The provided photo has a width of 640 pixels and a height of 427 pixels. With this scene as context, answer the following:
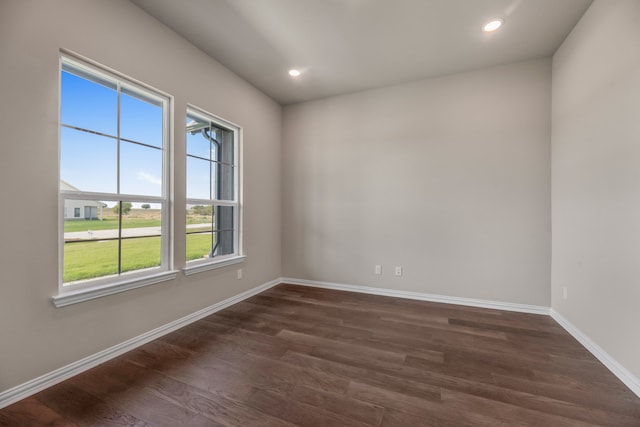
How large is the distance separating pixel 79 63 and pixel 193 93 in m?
0.93

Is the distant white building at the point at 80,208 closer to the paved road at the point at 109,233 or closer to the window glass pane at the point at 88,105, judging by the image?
the paved road at the point at 109,233

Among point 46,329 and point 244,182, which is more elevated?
point 244,182

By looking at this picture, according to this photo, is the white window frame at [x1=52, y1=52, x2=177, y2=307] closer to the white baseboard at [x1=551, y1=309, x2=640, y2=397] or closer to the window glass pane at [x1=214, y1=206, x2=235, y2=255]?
the window glass pane at [x1=214, y1=206, x2=235, y2=255]

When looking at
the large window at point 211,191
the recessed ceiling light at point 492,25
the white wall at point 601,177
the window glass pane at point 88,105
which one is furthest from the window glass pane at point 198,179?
the white wall at point 601,177

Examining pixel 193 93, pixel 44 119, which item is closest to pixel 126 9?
pixel 193 93

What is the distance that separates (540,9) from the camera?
84.7 inches

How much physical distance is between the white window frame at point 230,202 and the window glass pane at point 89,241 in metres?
0.64

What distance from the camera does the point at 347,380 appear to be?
1.73 meters

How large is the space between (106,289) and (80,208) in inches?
24.9

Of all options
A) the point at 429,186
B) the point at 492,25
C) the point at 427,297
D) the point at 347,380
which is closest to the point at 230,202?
the point at 347,380

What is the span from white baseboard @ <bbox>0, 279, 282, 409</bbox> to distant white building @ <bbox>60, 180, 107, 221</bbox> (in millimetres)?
1024

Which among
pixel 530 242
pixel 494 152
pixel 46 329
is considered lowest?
pixel 46 329

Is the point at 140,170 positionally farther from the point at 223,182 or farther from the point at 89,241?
the point at 223,182

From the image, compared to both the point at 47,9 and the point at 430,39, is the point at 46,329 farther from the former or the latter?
the point at 430,39
